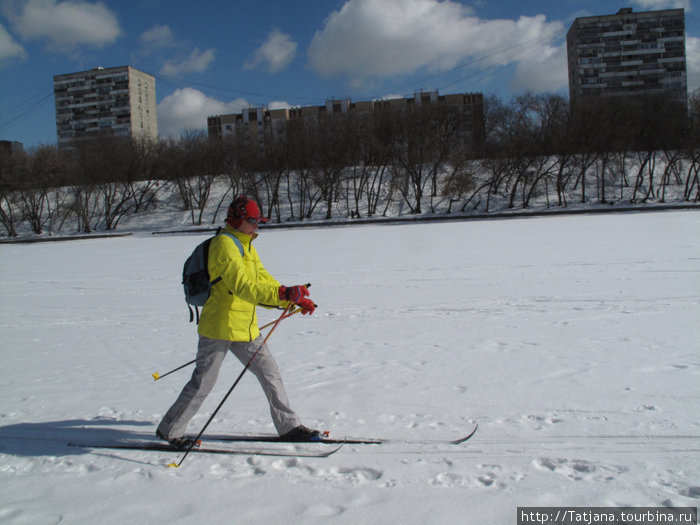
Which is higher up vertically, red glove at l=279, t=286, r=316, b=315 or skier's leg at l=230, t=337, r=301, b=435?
red glove at l=279, t=286, r=316, b=315

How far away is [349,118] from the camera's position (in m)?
48.6

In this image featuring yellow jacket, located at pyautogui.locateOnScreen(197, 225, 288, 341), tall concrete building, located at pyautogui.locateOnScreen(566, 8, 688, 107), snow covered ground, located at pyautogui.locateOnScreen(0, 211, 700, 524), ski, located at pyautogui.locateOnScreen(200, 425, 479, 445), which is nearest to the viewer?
snow covered ground, located at pyautogui.locateOnScreen(0, 211, 700, 524)

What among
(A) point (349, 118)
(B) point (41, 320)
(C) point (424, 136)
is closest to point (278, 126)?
(A) point (349, 118)

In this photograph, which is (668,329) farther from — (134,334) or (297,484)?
(134,334)

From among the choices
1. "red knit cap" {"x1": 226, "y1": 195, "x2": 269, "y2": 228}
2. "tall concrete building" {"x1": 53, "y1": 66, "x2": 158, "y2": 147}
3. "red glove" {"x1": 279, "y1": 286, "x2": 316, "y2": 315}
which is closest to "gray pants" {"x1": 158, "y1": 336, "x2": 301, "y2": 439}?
"red glove" {"x1": 279, "y1": 286, "x2": 316, "y2": 315}

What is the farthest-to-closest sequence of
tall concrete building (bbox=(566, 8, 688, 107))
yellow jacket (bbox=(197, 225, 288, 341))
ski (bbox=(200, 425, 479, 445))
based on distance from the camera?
tall concrete building (bbox=(566, 8, 688, 107)) → ski (bbox=(200, 425, 479, 445)) → yellow jacket (bbox=(197, 225, 288, 341))

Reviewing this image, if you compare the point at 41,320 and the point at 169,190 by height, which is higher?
the point at 169,190

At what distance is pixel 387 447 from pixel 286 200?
2033 inches

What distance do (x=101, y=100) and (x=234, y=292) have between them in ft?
382

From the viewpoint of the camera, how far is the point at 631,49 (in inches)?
3290

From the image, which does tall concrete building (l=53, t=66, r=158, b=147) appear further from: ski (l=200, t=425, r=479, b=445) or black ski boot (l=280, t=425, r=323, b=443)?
black ski boot (l=280, t=425, r=323, b=443)

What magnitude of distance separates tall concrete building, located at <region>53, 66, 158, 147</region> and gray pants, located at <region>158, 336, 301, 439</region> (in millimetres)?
108604

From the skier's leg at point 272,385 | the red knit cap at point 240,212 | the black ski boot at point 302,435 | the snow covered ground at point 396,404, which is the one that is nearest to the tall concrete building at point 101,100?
the snow covered ground at point 396,404

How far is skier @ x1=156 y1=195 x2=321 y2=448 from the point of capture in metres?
3.50
